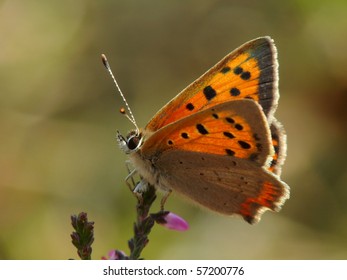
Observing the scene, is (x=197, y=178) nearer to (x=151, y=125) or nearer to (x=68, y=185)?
(x=151, y=125)

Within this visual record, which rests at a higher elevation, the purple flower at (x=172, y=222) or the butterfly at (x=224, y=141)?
the butterfly at (x=224, y=141)

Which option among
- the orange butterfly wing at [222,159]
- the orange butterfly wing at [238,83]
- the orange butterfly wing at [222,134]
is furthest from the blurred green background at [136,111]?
the orange butterfly wing at [238,83]

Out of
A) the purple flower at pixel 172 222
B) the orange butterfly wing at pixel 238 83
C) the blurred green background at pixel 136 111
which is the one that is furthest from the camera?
the blurred green background at pixel 136 111

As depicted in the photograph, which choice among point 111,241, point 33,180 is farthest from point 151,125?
point 33,180

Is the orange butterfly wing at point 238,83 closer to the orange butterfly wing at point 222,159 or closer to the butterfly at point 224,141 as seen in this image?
the butterfly at point 224,141

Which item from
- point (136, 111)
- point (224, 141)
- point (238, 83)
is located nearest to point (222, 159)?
point (224, 141)

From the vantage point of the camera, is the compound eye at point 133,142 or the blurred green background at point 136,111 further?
the blurred green background at point 136,111
